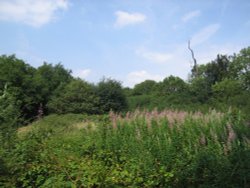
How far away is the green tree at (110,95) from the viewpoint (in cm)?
2805

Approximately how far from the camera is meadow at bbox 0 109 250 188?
4742mm

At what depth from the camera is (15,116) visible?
6379 mm

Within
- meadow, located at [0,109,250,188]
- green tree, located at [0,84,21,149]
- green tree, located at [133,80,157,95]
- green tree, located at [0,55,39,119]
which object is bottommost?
meadow, located at [0,109,250,188]

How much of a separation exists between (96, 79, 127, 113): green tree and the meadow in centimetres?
2087

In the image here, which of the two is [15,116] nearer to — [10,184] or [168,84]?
[10,184]

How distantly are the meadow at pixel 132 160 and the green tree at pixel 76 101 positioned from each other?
2032 cm

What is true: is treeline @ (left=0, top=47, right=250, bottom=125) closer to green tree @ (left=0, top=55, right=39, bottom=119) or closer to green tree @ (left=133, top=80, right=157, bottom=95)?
green tree @ (left=0, top=55, right=39, bottom=119)

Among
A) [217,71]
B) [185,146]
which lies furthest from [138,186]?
[217,71]

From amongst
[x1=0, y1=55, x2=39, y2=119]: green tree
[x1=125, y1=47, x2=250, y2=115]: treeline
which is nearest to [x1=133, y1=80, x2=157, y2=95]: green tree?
[x1=125, y1=47, x2=250, y2=115]: treeline

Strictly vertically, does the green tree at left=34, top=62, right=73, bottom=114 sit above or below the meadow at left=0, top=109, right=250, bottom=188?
above

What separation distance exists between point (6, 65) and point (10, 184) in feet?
93.1

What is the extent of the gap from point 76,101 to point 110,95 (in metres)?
3.00

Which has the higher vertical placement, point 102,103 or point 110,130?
point 102,103

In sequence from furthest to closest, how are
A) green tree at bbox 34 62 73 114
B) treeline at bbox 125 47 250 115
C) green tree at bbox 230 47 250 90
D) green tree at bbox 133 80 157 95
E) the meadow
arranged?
green tree at bbox 133 80 157 95 → green tree at bbox 230 47 250 90 → treeline at bbox 125 47 250 115 → green tree at bbox 34 62 73 114 → the meadow
